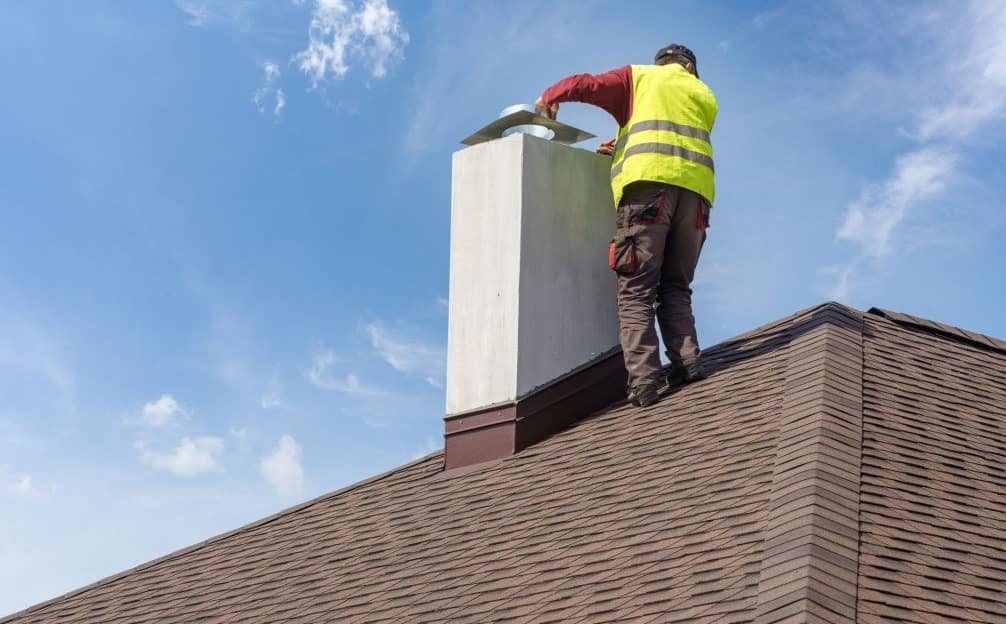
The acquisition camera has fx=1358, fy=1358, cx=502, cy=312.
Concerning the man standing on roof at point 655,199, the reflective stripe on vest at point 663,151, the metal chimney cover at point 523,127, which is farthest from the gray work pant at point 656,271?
the metal chimney cover at point 523,127

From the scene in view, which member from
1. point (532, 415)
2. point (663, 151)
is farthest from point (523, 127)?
point (532, 415)

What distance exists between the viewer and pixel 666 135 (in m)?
8.02

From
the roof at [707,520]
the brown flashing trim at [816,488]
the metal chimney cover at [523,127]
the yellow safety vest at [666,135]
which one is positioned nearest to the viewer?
the brown flashing trim at [816,488]

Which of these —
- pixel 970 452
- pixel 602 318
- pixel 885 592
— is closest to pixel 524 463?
pixel 602 318

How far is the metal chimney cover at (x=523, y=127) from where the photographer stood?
8.79m

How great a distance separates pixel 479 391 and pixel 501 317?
1.59ft

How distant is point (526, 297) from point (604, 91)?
4.36 feet

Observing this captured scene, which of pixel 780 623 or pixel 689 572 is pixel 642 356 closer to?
pixel 689 572

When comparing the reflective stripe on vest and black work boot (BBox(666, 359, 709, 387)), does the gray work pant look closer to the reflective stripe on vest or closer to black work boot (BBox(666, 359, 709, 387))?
black work boot (BBox(666, 359, 709, 387))

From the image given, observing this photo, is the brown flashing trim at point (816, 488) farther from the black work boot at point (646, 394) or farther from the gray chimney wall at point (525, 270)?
the gray chimney wall at point (525, 270)

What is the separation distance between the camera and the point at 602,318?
8664 millimetres

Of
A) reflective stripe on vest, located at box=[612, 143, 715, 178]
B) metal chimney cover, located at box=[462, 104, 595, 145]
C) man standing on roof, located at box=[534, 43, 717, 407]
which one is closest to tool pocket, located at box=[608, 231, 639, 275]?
man standing on roof, located at box=[534, 43, 717, 407]

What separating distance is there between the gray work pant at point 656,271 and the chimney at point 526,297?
1.42ft

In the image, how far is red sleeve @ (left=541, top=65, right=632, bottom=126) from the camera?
26.8ft
